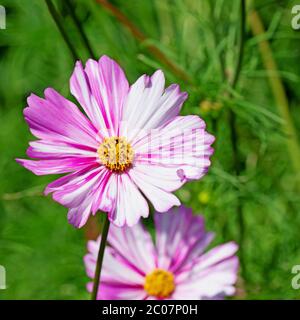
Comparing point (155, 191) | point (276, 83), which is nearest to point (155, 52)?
point (276, 83)

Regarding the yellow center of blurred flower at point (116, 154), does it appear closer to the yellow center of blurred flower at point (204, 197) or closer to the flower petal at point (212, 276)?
the flower petal at point (212, 276)

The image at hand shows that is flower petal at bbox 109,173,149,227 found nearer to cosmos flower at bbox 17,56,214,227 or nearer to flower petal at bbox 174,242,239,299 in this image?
cosmos flower at bbox 17,56,214,227

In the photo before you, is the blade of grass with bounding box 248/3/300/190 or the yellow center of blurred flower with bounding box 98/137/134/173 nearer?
the yellow center of blurred flower with bounding box 98/137/134/173

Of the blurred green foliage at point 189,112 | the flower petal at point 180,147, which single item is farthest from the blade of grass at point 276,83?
the flower petal at point 180,147

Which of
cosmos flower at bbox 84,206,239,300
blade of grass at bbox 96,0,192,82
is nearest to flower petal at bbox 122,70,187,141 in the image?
cosmos flower at bbox 84,206,239,300

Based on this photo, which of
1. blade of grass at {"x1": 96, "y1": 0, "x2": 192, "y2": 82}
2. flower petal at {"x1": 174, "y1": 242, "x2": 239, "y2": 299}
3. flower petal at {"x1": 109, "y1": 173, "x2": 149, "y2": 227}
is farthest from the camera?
blade of grass at {"x1": 96, "y1": 0, "x2": 192, "y2": 82}
